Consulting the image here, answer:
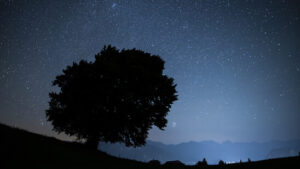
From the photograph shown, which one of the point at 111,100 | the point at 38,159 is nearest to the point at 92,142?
the point at 111,100

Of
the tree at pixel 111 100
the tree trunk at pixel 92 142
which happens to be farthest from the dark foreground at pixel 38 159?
the tree trunk at pixel 92 142

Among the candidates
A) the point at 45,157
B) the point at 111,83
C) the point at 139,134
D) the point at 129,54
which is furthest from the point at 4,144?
the point at 129,54

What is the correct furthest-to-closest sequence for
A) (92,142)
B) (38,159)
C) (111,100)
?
(92,142)
(111,100)
(38,159)

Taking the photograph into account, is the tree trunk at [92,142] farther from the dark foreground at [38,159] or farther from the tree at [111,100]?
the dark foreground at [38,159]

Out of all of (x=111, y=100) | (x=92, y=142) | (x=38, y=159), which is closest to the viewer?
(x=38, y=159)

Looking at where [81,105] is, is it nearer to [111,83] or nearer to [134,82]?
[111,83]

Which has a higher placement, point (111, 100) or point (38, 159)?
point (111, 100)

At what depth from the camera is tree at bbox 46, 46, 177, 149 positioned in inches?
789

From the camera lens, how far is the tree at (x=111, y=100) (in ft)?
65.7

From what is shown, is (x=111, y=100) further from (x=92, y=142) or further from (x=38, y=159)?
(x=38, y=159)

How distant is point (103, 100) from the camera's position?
20172mm

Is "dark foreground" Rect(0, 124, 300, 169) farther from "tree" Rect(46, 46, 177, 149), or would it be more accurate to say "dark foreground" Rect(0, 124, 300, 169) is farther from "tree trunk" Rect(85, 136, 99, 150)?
"tree trunk" Rect(85, 136, 99, 150)

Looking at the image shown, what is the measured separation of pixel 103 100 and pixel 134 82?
14.6 feet

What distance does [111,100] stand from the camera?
67.4 ft
